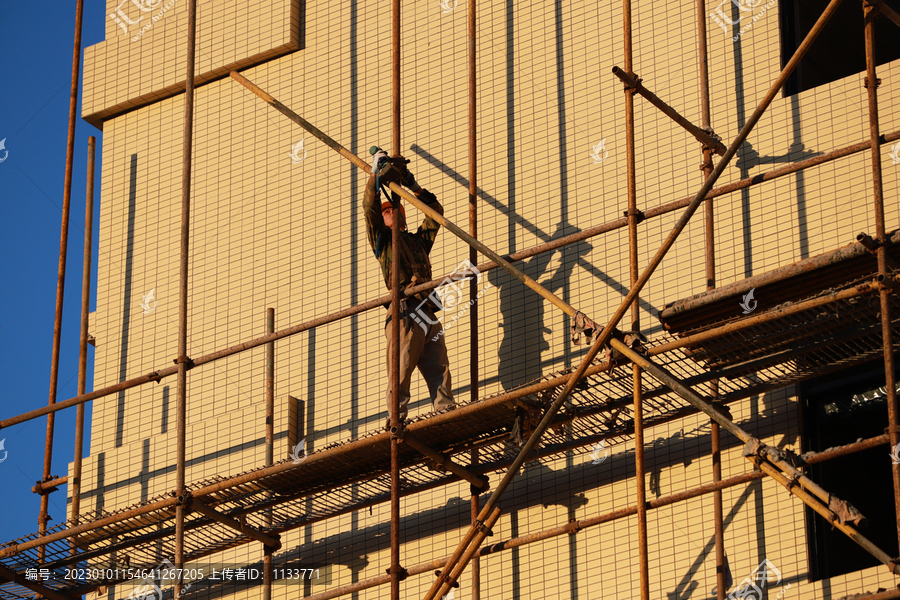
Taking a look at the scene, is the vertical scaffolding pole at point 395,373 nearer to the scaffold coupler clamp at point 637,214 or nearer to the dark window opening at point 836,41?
the scaffold coupler clamp at point 637,214

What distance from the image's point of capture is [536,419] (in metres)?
11.9

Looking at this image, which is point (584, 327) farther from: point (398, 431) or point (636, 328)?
point (398, 431)

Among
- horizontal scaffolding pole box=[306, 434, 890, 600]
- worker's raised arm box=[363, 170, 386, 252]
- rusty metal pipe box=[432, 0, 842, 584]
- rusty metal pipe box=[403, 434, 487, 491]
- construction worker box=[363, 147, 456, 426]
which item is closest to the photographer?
rusty metal pipe box=[432, 0, 842, 584]

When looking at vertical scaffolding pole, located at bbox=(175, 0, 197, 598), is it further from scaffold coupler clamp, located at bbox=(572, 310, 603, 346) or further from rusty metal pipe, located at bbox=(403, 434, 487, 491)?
scaffold coupler clamp, located at bbox=(572, 310, 603, 346)

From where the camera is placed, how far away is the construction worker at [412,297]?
12.7 m

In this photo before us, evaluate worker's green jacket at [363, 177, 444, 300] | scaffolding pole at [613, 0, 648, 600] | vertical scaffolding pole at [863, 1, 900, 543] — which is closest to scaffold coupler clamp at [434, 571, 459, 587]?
scaffolding pole at [613, 0, 648, 600]

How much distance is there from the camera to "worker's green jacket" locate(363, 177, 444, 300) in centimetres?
1297

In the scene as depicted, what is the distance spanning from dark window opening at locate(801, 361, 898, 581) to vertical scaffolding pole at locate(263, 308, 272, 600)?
4992mm

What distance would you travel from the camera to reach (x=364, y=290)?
14.6 meters

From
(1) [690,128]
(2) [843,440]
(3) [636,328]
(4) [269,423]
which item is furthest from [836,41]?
(4) [269,423]

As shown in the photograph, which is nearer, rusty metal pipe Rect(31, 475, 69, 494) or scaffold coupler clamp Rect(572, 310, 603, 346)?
scaffold coupler clamp Rect(572, 310, 603, 346)

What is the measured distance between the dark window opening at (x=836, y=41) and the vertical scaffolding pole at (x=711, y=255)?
1105 mm

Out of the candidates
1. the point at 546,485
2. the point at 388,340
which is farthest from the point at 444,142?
the point at 546,485

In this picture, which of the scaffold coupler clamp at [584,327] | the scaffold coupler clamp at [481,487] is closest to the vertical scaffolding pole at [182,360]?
the scaffold coupler clamp at [481,487]
